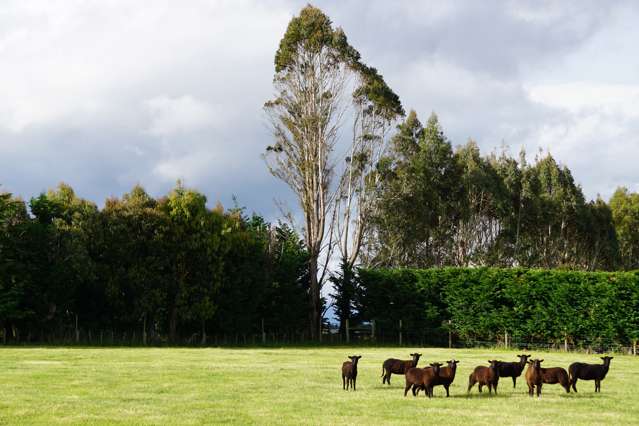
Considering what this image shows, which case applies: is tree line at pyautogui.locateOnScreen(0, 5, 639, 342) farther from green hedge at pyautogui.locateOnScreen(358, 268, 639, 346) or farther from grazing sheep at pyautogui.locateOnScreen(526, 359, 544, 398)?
grazing sheep at pyautogui.locateOnScreen(526, 359, 544, 398)

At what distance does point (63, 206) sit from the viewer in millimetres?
43312

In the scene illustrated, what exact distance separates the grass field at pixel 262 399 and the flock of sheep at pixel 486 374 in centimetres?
30

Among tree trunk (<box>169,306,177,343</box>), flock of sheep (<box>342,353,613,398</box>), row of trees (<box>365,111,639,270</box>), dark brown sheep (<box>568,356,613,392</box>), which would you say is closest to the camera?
flock of sheep (<box>342,353,613,398</box>)

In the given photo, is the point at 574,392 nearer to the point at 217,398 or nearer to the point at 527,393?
the point at 527,393

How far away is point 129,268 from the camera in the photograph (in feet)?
135

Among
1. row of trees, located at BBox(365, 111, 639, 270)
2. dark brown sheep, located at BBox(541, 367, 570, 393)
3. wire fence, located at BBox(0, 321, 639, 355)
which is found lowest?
wire fence, located at BBox(0, 321, 639, 355)

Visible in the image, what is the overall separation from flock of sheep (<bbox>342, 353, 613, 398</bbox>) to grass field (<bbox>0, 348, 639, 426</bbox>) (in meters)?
0.30

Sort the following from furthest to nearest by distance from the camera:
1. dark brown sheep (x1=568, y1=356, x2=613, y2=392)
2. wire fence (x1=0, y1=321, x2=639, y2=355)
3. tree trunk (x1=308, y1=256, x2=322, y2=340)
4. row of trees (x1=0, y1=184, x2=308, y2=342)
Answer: tree trunk (x1=308, y1=256, x2=322, y2=340)
row of trees (x1=0, y1=184, x2=308, y2=342)
wire fence (x1=0, y1=321, x2=639, y2=355)
dark brown sheep (x1=568, y1=356, x2=613, y2=392)

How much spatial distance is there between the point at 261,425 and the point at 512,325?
28.7 m

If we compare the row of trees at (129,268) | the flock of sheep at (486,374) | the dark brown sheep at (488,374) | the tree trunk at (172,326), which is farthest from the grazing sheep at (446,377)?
the tree trunk at (172,326)

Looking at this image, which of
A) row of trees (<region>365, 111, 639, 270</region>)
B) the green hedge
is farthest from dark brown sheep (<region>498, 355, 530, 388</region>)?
row of trees (<region>365, 111, 639, 270</region>)

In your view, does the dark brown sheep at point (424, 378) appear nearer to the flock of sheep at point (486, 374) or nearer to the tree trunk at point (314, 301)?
the flock of sheep at point (486, 374)

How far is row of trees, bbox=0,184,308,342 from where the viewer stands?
132ft

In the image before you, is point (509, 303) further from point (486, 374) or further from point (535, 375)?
point (535, 375)
